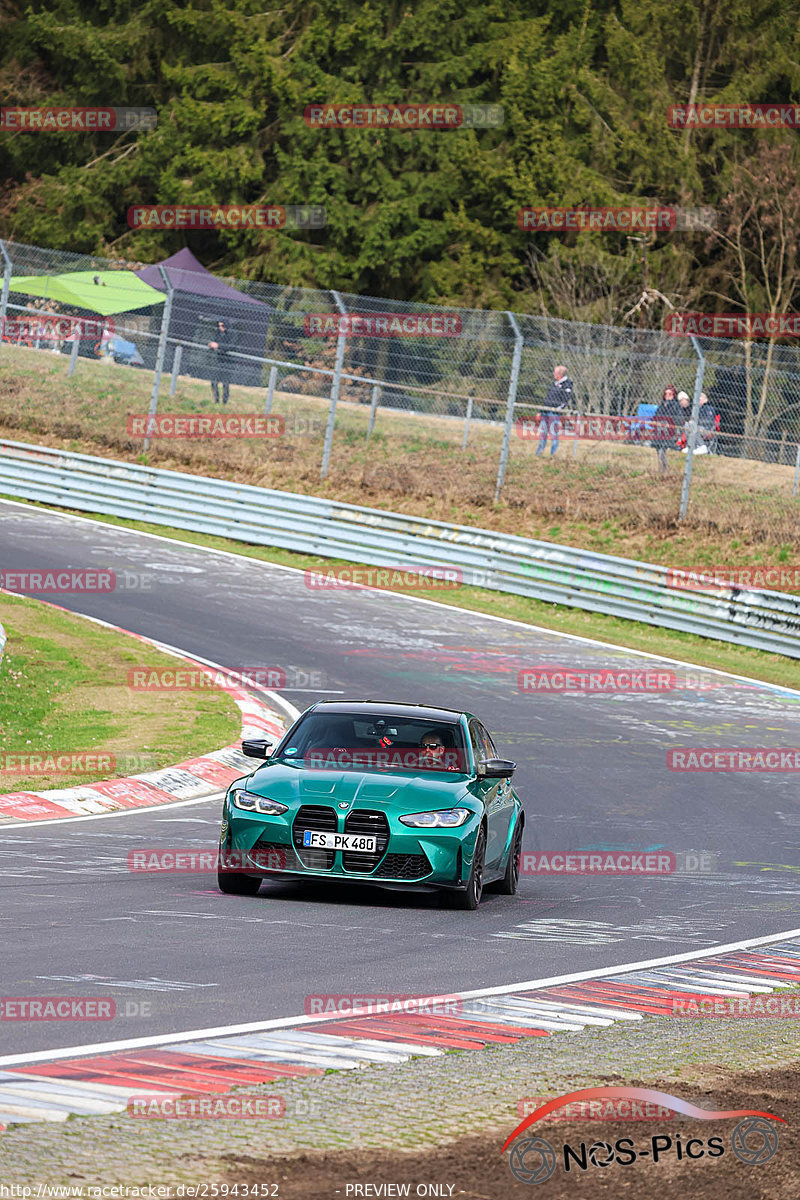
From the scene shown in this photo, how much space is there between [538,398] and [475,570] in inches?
158

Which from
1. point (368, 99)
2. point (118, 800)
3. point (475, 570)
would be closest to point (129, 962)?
point (118, 800)

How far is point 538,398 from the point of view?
30.2 metres

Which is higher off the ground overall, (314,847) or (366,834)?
(366,834)

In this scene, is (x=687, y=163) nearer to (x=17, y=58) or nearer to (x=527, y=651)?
(x=17, y=58)

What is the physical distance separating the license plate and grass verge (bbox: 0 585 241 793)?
3.89 meters

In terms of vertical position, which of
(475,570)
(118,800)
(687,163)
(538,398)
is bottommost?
(118,800)

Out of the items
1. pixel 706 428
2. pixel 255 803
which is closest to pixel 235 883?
pixel 255 803

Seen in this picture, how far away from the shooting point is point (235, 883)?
10406 mm

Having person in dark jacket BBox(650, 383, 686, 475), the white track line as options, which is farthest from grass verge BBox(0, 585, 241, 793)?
person in dark jacket BBox(650, 383, 686, 475)

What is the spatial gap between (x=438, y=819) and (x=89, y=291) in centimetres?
2617

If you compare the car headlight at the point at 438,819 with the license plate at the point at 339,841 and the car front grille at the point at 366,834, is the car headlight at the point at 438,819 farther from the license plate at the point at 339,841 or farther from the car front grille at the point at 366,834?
the license plate at the point at 339,841

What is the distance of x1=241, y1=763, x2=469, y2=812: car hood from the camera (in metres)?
10.4

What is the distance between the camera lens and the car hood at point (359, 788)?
10359 millimetres

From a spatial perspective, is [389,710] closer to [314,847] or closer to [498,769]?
[498,769]
